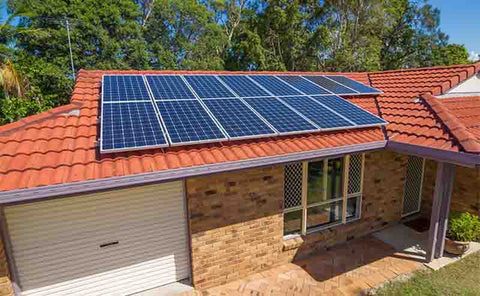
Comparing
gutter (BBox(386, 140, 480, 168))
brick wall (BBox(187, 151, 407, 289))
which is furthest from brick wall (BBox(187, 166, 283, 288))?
gutter (BBox(386, 140, 480, 168))

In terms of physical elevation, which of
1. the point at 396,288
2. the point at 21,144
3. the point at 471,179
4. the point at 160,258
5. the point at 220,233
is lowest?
the point at 396,288

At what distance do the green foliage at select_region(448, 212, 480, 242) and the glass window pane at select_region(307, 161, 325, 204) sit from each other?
3035 mm

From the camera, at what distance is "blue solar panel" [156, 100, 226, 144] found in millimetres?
5023

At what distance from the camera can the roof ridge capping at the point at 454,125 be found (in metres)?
4.97

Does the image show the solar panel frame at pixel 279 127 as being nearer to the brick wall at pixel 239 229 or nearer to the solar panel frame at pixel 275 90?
the solar panel frame at pixel 275 90

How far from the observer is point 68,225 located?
16.0ft

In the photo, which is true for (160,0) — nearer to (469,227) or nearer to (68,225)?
(68,225)

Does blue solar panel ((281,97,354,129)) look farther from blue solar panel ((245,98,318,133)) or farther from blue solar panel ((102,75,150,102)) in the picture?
blue solar panel ((102,75,150,102))

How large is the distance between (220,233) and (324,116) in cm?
359

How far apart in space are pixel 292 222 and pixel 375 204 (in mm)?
2583

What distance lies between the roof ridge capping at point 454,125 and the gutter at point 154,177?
1754 mm

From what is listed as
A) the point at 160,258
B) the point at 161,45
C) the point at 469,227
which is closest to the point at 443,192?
the point at 469,227

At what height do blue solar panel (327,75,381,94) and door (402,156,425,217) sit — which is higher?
blue solar panel (327,75,381,94)

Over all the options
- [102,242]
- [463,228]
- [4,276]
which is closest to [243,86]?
[102,242]
